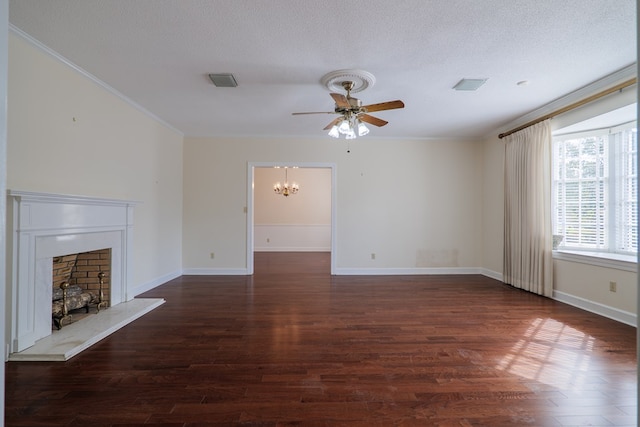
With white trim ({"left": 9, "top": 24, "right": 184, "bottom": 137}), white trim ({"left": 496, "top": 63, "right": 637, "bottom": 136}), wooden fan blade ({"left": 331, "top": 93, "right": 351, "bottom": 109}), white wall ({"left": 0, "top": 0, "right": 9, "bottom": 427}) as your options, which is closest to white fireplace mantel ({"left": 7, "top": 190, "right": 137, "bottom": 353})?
white trim ({"left": 9, "top": 24, "right": 184, "bottom": 137})

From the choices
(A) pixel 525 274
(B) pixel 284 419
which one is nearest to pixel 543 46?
(A) pixel 525 274

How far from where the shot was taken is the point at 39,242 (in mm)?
2604

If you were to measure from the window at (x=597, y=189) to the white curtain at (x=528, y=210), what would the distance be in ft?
1.24

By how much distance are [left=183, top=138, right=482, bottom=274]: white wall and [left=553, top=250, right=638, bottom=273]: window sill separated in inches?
75.0

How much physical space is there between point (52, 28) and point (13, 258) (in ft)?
6.22

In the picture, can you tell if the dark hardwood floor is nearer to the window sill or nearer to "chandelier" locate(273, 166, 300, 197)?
the window sill

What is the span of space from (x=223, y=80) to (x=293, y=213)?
6.85 meters

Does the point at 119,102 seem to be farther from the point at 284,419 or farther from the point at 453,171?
the point at 453,171

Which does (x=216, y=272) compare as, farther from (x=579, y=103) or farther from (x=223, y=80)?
(x=579, y=103)

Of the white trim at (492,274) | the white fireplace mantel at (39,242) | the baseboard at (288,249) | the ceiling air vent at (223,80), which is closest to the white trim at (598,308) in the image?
the white trim at (492,274)

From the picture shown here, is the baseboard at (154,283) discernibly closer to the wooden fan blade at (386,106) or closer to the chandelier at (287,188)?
the wooden fan blade at (386,106)

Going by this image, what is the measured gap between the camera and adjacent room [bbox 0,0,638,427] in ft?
6.73

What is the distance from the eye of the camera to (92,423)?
170 centimetres

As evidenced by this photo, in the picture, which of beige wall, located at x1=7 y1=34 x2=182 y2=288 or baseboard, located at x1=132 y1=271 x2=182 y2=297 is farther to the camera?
baseboard, located at x1=132 y1=271 x2=182 y2=297
